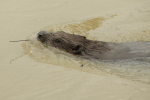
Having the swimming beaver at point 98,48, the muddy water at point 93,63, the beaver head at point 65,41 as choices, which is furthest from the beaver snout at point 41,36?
the swimming beaver at point 98,48

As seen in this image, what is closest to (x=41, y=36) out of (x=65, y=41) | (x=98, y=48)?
(x=65, y=41)

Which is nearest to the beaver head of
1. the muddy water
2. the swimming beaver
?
the swimming beaver

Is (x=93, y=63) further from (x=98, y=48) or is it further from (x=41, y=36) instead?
(x=41, y=36)

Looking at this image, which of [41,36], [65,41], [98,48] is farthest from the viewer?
[41,36]

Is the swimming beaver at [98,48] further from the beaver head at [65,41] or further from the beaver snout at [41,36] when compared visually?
the beaver snout at [41,36]

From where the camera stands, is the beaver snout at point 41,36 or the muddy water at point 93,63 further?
the beaver snout at point 41,36

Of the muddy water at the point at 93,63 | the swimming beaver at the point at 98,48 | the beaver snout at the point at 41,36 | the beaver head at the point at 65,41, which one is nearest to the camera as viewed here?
the muddy water at the point at 93,63

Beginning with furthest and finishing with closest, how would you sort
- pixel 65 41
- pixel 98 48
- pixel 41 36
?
pixel 41 36 → pixel 65 41 → pixel 98 48

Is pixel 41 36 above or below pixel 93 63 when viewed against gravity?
above
